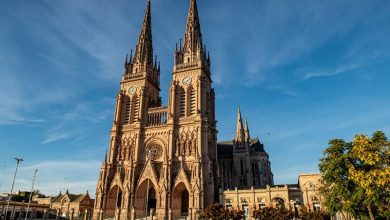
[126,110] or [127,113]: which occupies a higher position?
[126,110]

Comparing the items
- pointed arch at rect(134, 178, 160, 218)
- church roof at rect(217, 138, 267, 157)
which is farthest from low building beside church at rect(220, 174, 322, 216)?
church roof at rect(217, 138, 267, 157)

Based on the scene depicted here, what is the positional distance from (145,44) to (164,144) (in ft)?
89.8

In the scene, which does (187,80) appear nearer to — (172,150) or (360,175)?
(172,150)

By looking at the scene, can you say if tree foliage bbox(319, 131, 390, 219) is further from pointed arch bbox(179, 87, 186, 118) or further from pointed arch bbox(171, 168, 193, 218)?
pointed arch bbox(179, 87, 186, 118)

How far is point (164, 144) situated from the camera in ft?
190

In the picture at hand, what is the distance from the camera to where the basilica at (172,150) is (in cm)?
5197

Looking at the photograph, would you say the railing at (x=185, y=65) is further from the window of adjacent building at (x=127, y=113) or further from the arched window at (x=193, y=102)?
the window of adjacent building at (x=127, y=113)

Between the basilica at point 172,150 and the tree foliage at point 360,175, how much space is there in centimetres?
1817

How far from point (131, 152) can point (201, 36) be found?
3081 cm

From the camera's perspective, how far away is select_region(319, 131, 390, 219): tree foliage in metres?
25.1

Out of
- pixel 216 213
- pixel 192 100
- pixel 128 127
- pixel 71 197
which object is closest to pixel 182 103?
pixel 192 100

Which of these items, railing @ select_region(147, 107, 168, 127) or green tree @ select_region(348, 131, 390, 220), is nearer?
green tree @ select_region(348, 131, 390, 220)

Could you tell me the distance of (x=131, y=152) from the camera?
196ft

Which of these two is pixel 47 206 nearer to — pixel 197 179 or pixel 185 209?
pixel 185 209
